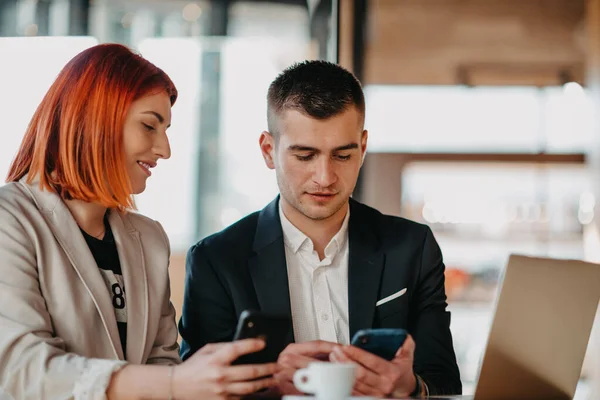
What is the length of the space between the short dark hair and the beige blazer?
1.75 ft

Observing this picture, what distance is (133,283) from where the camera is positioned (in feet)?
5.88

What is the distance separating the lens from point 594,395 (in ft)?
13.8

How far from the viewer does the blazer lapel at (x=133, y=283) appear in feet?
5.71

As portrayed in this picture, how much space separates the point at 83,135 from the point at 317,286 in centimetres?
76

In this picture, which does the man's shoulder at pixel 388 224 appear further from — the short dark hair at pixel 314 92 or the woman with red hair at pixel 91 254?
the woman with red hair at pixel 91 254

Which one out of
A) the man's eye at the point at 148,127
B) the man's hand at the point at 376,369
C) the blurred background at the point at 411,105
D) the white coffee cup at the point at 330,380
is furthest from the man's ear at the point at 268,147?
the blurred background at the point at 411,105

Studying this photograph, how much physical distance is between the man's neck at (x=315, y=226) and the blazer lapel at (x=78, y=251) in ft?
2.04

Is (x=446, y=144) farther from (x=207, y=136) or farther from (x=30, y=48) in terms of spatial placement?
(x=30, y=48)

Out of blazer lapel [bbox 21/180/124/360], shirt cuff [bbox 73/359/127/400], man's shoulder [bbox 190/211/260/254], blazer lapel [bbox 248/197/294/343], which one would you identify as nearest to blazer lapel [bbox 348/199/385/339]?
blazer lapel [bbox 248/197/294/343]

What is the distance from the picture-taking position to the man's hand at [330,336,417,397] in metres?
1.43

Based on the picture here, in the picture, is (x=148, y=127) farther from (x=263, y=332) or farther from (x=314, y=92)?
(x=263, y=332)

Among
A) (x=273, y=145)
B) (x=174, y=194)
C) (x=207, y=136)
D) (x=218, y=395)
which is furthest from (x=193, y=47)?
(x=218, y=395)

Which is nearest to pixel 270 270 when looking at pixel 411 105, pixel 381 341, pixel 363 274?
pixel 363 274

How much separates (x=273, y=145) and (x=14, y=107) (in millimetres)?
1956
